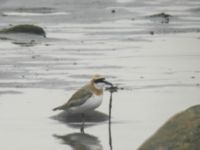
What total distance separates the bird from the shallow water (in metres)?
0.22

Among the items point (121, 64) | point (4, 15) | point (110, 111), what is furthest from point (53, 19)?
point (110, 111)

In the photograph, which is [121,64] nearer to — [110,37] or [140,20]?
[110,37]

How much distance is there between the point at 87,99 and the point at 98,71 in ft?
19.0

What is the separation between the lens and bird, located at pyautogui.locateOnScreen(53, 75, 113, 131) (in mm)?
16156

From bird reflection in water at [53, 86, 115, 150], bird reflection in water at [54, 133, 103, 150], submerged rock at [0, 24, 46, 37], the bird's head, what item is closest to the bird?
the bird's head

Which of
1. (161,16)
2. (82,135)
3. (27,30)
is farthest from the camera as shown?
(161,16)

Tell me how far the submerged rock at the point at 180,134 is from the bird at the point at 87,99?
4.70m

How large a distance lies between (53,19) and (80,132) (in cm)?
2167

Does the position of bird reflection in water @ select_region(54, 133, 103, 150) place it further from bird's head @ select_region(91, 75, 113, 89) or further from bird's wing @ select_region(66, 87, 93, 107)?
bird's head @ select_region(91, 75, 113, 89)

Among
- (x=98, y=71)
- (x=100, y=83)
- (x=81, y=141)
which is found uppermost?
(x=100, y=83)

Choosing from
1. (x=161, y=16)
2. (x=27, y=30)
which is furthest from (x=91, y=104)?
(x=161, y=16)

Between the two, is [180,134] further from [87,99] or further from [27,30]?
[27,30]

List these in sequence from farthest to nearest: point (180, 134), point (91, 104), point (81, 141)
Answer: point (91, 104) → point (81, 141) → point (180, 134)

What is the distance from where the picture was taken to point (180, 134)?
36.5ft
